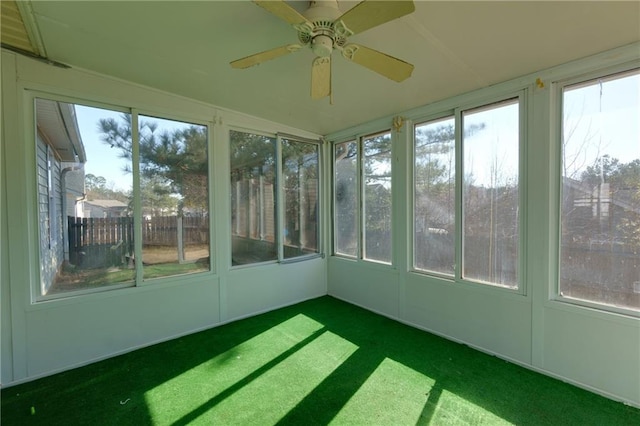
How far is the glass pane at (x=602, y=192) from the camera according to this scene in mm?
2080

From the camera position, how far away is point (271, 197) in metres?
4.01

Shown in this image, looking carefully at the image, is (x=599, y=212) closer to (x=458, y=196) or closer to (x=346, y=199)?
(x=458, y=196)

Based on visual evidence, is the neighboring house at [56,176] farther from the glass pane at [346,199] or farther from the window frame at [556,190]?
the window frame at [556,190]

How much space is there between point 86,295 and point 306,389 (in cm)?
217

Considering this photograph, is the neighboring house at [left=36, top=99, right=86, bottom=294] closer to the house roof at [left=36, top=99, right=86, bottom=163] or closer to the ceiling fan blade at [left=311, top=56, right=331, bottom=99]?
the house roof at [left=36, top=99, right=86, bottom=163]

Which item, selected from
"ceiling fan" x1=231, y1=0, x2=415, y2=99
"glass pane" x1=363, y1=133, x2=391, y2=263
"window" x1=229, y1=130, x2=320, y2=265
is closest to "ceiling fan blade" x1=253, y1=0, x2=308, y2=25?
"ceiling fan" x1=231, y1=0, x2=415, y2=99

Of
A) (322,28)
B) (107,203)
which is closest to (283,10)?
(322,28)

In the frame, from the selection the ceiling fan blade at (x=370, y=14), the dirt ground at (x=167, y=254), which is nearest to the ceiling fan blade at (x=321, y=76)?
the ceiling fan blade at (x=370, y=14)

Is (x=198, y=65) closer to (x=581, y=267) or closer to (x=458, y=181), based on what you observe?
(x=458, y=181)

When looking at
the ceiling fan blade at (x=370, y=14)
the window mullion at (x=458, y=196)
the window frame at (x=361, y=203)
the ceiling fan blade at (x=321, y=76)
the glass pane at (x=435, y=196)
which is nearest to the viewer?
the ceiling fan blade at (x=370, y=14)

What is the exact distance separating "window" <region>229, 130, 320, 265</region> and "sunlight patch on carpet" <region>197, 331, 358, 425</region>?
60.0 inches

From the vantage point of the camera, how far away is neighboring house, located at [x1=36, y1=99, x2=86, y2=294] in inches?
96.9

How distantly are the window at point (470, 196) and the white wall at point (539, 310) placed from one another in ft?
0.39

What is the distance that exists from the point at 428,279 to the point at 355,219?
54.1 inches
